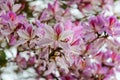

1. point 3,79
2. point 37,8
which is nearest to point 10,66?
point 3,79

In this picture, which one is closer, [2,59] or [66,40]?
[66,40]

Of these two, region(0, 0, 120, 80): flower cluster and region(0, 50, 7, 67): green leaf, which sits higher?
region(0, 50, 7, 67): green leaf

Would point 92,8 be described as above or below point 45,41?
above

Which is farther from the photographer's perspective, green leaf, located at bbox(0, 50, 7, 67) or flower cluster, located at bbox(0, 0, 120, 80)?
green leaf, located at bbox(0, 50, 7, 67)

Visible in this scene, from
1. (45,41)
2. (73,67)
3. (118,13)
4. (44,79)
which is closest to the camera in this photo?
(45,41)

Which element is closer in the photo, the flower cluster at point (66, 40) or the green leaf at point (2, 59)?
the flower cluster at point (66, 40)

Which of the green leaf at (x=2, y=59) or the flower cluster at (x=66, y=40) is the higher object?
the green leaf at (x=2, y=59)

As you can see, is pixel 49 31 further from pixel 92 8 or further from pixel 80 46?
pixel 92 8

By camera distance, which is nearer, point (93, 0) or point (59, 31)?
point (59, 31)
